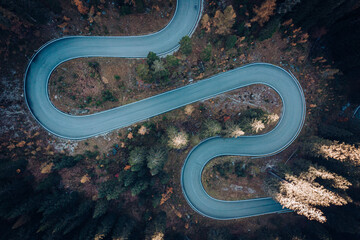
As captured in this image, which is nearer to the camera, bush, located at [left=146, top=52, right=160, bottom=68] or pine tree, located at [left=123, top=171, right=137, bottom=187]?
bush, located at [left=146, top=52, right=160, bottom=68]

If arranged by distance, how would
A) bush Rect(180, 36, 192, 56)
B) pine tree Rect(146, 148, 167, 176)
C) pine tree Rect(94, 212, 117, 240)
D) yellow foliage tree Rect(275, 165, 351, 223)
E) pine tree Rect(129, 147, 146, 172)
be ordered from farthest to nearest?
1. pine tree Rect(129, 147, 146, 172)
2. pine tree Rect(94, 212, 117, 240)
3. pine tree Rect(146, 148, 167, 176)
4. bush Rect(180, 36, 192, 56)
5. yellow foliage tree Rect(275, 165, 351, 223)

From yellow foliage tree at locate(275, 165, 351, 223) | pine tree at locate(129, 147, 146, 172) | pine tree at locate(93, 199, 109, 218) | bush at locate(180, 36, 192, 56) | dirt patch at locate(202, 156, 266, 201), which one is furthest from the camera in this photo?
dirt patch at locate(202, 156, 266, 201)

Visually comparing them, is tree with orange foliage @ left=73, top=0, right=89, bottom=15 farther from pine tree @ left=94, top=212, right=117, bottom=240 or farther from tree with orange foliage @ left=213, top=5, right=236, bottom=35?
pine tree @ left=94, top=212, right=117, bottom=240

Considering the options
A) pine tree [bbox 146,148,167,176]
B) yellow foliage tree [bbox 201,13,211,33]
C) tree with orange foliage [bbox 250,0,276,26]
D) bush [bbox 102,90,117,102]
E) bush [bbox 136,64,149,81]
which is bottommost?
pine tree [bbox 146,148,167,176]

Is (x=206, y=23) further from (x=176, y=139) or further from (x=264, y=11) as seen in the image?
(x=176, y=139)

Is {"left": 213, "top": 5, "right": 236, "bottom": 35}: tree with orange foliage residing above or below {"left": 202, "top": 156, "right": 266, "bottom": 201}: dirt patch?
above

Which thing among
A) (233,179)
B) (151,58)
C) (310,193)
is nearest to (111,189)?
(151,58)

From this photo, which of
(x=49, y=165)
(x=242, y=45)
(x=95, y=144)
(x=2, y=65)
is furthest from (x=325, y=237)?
(x=2, y=65)

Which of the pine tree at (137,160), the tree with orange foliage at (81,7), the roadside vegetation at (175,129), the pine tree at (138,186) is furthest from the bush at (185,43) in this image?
the pine tree at (138,186)

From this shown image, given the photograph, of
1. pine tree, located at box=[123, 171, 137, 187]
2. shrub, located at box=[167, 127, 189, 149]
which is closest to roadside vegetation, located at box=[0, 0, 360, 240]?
shrub, located at box=[167, 127, 189, 149]
